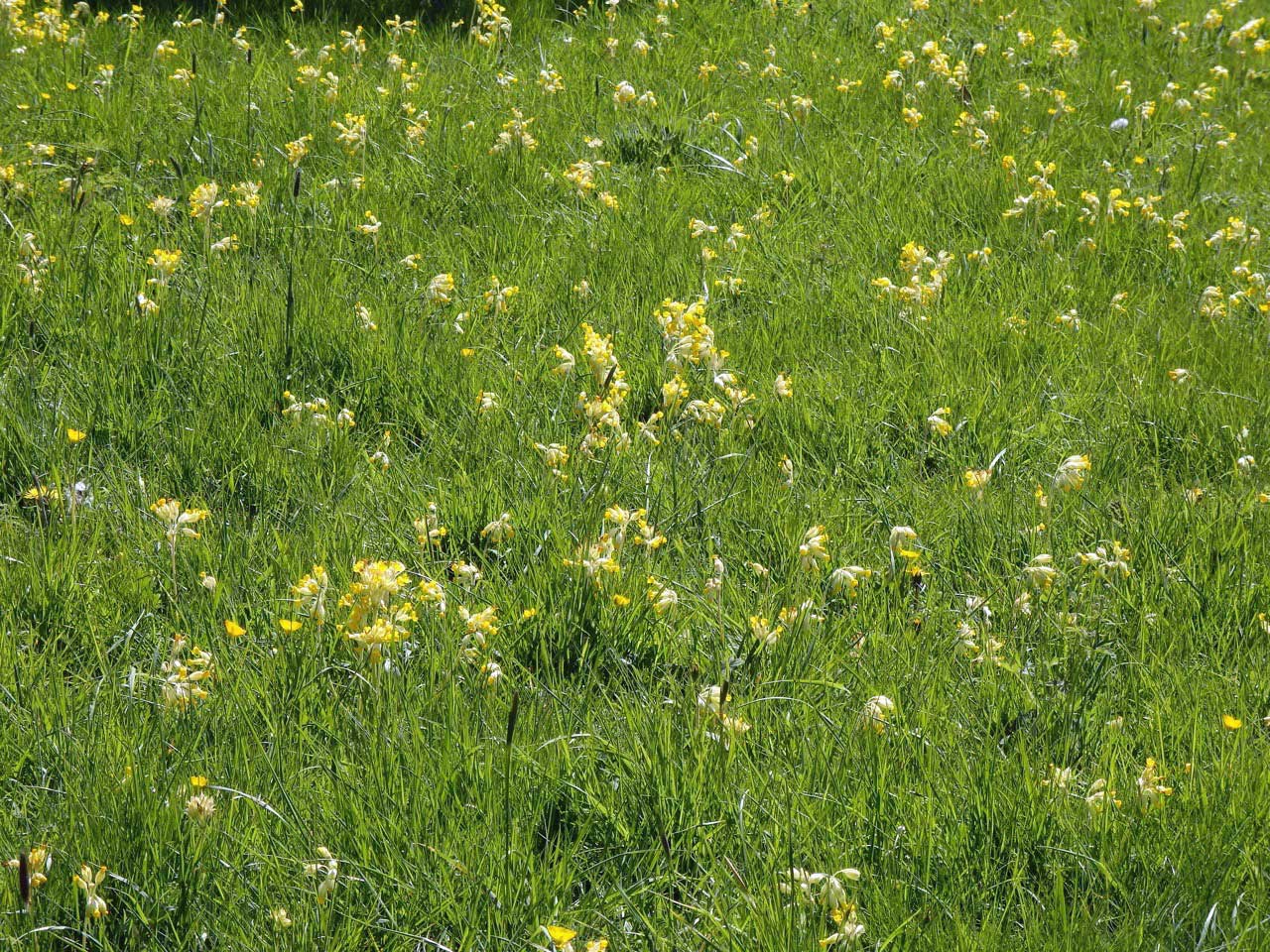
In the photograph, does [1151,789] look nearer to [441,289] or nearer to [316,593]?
[316,593]

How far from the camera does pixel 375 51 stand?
22.2 feet

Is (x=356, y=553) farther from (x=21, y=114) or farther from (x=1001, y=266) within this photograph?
(x=21, y=114)

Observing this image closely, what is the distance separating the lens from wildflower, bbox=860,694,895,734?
2702 millimetres

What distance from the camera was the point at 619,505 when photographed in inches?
140

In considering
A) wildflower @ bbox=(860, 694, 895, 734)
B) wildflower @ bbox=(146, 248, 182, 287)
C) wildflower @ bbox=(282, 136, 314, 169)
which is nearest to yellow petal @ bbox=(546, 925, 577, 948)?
wildflower @ bbox=(860, 694, 895, 734)

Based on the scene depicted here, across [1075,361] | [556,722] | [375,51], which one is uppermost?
[375,51]

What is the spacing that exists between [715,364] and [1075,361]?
4.90 ft

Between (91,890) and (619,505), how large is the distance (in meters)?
1.76

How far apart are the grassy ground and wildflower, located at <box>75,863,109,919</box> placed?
0.04 feet

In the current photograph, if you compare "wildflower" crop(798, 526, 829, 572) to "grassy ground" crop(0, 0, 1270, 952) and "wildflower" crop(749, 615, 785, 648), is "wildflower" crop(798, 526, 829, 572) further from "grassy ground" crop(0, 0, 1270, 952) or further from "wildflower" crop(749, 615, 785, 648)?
"wildflower" crop(749, 615, 785, 648)

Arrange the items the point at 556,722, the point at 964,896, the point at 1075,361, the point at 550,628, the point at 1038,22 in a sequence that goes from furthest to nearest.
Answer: the point at 1038,22
the point at 1075,361
the point at 550,628
the point at 556,722
the point at 964,896

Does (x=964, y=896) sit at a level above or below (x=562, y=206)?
below

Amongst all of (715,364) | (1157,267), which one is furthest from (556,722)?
(1157,267)

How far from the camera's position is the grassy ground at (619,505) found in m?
2.41
